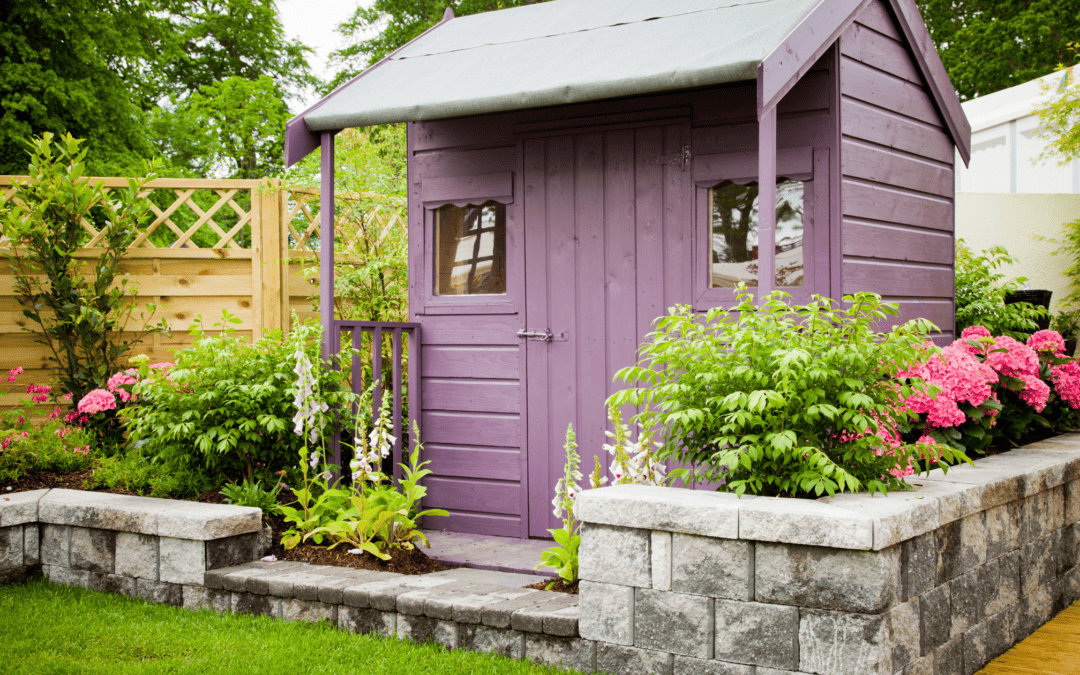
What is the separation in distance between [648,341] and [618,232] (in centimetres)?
59

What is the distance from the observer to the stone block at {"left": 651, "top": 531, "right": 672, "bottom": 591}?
3012 millimetres

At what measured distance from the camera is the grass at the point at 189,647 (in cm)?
321

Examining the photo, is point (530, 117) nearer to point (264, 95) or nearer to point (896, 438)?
point (896, 438)

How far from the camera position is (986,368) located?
4.16m

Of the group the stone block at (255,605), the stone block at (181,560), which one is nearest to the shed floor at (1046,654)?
the stone block at (255,605)

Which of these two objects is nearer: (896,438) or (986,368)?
(896,438)

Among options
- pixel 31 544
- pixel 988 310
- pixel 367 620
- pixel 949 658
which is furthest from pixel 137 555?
pixel 988 310

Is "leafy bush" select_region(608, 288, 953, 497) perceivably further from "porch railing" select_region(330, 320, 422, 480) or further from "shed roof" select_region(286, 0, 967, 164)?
"porch railing" select_region(330, 320, 422, 480)

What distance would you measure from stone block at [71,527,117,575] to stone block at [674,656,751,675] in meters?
2.80

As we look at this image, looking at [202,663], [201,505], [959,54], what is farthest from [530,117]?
[959,54]

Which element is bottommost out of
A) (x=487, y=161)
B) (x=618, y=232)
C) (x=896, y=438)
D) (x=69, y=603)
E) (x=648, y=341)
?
(x=69, y=603)

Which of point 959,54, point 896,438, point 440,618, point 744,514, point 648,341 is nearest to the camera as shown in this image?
point 744,514

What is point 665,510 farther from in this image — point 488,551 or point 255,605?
point 255,605

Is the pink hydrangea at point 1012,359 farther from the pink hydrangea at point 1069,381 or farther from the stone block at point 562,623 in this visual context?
the stone block at point 562,623
